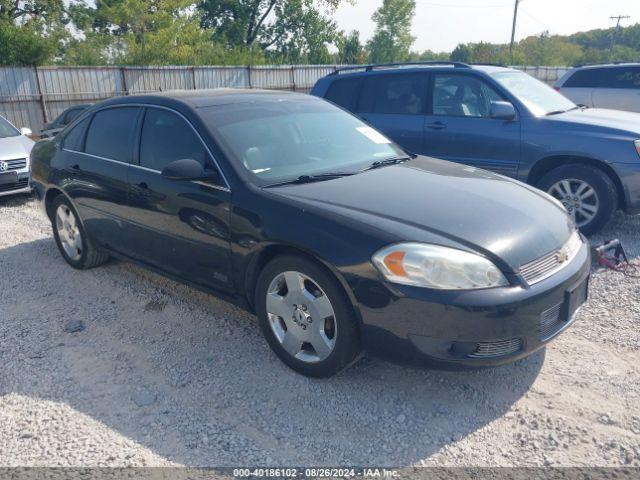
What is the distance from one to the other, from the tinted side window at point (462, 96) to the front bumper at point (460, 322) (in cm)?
381

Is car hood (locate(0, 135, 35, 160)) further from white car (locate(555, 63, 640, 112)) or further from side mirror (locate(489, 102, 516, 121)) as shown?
white car (locate(555, 63, 640, 112))

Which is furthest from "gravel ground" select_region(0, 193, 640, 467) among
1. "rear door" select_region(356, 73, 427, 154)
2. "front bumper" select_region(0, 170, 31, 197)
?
"front bumper" select_region(0, 170, 31, 197)

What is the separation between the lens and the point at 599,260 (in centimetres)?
471

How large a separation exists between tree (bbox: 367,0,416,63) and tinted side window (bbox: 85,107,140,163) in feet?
164

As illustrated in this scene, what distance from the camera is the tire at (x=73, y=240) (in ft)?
16.0

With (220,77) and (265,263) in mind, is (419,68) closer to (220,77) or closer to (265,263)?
(265,263)

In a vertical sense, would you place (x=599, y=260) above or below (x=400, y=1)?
below

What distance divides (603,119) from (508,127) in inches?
39.4

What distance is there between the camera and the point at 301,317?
10.2ft

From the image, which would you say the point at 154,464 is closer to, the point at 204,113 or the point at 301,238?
the point at 301,238

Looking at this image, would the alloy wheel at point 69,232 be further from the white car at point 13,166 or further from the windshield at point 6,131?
the windshield at point 6,131

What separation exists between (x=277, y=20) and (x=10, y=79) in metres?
29.8

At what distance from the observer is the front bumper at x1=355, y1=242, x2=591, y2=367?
8.61ft

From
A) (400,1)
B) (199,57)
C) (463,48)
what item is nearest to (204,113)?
(199,57)
